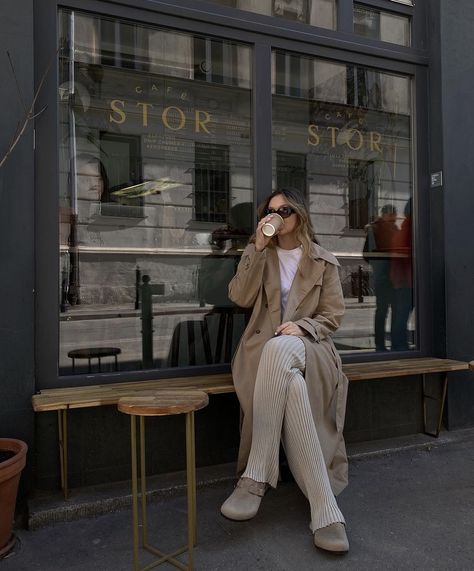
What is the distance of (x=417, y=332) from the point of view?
392 cm

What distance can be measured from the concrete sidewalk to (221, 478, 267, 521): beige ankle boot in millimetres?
140

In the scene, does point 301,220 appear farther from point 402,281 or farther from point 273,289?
point 402,281

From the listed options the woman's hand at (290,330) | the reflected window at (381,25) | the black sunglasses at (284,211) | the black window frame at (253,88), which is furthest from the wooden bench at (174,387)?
the reflected window at (381,25)

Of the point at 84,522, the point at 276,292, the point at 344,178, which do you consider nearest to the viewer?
the point at 84,522

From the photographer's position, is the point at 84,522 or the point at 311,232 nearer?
the point at 84,522

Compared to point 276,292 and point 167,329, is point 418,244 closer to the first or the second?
point 276,292

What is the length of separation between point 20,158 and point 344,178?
8.27 ft

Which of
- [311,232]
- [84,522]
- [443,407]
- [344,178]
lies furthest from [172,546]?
[344,178]

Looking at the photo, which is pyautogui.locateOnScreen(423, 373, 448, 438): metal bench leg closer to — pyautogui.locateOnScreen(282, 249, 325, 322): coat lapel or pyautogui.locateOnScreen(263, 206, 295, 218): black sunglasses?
pyautogui.locateOnScreen(282, 249, 325, 322): coat lapel

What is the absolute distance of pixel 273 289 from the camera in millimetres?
2771

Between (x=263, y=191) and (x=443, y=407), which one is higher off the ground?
(x=263, y=191)

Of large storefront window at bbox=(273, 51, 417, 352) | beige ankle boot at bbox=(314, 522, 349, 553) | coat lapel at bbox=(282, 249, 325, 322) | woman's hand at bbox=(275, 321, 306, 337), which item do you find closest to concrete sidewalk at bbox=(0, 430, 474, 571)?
beige ankle boot at bbox=(314, 522, 349, 553)

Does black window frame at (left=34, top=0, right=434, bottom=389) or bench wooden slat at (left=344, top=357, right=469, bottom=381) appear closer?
black window frame at (left=34, top=0, right=434, bottom=389)

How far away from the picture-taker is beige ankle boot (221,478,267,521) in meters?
2.26
